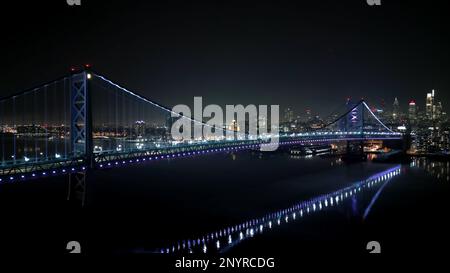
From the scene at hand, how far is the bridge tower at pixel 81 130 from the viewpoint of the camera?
1703 centimetres

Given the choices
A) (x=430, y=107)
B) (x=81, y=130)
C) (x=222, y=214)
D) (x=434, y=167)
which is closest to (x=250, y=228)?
(x=222, y=214)

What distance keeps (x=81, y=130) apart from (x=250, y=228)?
8923 millimetres

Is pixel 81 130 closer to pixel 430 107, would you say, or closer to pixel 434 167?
pixel 434 167

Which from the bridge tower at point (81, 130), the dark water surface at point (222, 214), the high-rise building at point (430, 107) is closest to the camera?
the dark water surface at point (222, 214)

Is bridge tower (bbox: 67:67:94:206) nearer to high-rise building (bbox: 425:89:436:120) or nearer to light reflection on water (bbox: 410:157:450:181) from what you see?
light reflection on water (bbox: 410:157:450:181)

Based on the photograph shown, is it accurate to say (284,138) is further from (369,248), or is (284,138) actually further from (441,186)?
(369,248)

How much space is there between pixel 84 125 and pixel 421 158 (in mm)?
40413

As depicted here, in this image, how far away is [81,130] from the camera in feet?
58.1

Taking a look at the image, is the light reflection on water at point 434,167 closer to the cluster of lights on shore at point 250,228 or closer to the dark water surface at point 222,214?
the dark water surface at point 222,214

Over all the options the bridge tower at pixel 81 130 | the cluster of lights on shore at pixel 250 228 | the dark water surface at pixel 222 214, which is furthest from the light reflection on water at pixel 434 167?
the bridge tower at pixel 81 130

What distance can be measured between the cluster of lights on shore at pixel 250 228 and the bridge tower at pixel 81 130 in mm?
6305

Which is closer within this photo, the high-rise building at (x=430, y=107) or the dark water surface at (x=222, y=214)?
the dark water surface at (x=222, y=214)

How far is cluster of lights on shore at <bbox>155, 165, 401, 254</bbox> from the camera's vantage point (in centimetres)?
1301

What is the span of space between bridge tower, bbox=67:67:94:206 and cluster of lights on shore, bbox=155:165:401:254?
631 centimetres
